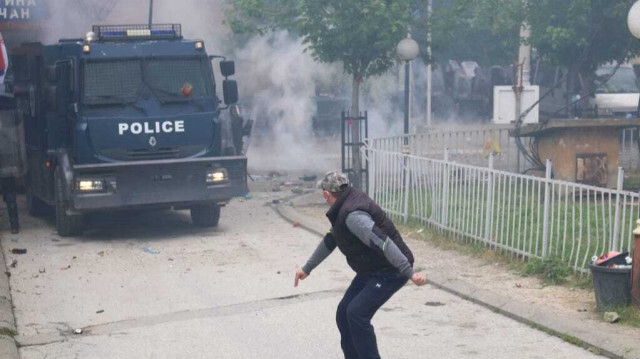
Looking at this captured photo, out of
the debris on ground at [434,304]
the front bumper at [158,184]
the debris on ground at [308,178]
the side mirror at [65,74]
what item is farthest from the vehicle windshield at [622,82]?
the debris on ground at [434,304]

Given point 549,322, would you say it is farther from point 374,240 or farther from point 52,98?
point 52,98

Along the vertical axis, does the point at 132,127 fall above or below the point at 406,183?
above

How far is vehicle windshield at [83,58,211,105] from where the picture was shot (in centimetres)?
1348

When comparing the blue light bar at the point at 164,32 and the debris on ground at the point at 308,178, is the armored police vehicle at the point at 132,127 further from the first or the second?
the debris on ground at the point at 308,178

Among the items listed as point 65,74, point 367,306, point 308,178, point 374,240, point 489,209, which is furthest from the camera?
point 308,178

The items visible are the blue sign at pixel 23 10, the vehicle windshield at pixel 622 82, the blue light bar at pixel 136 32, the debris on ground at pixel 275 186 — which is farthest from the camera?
the vehicle windshield at pixel 622 82

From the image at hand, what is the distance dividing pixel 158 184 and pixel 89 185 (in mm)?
927

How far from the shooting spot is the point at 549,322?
8336 millimetres

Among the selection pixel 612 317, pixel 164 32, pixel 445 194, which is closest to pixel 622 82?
pixel 445 194

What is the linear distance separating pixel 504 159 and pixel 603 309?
38.4ft

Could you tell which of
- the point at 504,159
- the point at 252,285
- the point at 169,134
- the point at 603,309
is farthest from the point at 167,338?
the point at 504,159

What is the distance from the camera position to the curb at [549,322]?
7.49 m

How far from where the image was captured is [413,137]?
16.1m

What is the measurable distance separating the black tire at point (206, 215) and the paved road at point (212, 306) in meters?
0.43
